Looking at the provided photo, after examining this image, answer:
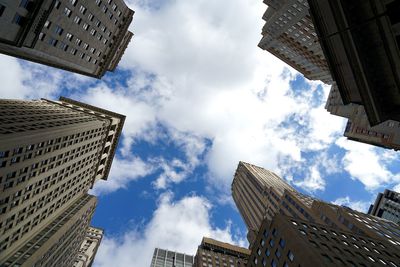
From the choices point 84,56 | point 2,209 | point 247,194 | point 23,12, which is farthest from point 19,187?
point 247,194

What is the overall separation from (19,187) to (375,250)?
6555cm

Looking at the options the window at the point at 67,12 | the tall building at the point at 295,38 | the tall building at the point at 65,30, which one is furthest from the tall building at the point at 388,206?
the window at the point at 67,12

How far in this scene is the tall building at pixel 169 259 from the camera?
153625 mm

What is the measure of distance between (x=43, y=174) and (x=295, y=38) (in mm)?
75851

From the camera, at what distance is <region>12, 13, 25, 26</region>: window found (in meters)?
33.9

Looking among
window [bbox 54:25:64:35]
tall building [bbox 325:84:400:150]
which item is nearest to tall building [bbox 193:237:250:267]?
tall building [bbox 325:84:400:150]

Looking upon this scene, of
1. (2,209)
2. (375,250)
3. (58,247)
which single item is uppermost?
(375,250)

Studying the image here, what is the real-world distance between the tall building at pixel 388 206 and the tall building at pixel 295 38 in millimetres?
64048

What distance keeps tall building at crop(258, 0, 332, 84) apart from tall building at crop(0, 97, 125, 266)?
61314 mm

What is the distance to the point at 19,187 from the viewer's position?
56.9 metres

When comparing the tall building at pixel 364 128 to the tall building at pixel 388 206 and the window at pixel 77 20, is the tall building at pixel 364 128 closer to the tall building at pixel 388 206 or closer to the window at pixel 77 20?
the window at pixel 77 20

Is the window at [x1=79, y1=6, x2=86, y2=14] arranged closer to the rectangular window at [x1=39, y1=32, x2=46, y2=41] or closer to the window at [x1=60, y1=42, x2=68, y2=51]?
the window at [x1=60, y1=42, x2=68, y2=51]

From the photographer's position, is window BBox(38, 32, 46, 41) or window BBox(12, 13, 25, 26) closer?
window BBox(12, 13, 25, 26)

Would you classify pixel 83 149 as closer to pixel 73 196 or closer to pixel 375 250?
pixel 73 196
